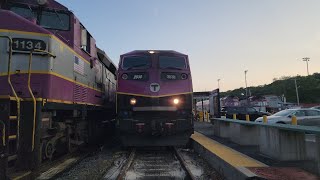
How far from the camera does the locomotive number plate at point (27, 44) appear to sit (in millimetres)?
7669

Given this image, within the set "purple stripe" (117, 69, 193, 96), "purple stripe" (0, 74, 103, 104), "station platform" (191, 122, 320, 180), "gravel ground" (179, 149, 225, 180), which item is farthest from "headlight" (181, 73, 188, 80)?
"purple stripe" (0, 74, 103, 104)

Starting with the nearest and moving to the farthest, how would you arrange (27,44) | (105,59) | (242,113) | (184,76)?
(27,44) < (184,76) < (105,59) < (242,113)

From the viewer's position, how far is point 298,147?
8492 mm

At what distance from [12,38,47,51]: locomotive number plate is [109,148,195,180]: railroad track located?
3227mm

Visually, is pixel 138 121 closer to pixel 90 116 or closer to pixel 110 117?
pixel 90 116

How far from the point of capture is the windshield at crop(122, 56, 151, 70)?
40.9 feet

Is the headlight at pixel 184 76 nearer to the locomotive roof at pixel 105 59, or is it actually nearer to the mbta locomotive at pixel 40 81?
the mbta locomotive at pixel 40 81

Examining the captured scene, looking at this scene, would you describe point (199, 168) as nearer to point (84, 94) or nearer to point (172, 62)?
point (84, 94)

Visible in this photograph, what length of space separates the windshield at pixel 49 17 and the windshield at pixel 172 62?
3819mm

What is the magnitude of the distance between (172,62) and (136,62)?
1227 mm

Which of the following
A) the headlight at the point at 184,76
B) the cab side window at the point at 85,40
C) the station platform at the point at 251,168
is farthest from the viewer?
the headlight at the point at 184,76

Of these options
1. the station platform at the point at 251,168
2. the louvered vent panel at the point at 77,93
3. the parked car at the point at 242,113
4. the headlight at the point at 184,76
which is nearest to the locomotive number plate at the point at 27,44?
the louvered vent panel at the point at 77,93

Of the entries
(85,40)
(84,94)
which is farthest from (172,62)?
(84,94)

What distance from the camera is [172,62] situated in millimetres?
12664
